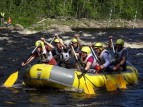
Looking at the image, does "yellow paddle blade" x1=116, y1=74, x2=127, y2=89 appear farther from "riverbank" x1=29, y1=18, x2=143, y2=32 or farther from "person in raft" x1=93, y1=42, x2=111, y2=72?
"riverbank" x1=29, y1=18, x2=143, y2=32

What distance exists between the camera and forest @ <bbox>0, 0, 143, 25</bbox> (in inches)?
2163

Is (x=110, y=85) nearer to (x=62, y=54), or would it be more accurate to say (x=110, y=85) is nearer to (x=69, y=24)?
(x=62, y=54)

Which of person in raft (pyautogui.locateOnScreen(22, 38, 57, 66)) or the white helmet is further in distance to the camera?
the white helmet

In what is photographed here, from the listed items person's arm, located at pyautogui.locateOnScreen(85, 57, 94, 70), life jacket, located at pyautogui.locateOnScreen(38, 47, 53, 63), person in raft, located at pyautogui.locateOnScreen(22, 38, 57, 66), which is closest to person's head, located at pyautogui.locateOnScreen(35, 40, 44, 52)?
person in raft, located at pyautogui.locateOnScreen(22, 38, 57, 66)

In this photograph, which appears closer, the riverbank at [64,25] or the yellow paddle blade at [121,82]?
the yellow paddle blade at [121,82]

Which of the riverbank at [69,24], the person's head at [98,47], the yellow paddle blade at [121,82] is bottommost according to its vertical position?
the riverbank at [69,24]

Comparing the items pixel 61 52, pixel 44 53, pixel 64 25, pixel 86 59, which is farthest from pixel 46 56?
pixel 64 25

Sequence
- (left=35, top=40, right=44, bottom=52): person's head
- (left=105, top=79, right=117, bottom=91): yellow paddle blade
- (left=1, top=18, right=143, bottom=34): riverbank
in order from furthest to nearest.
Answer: (left=1, top=18, right=143, bottom=34): riverbank, (left=105, top=79, right=117, bottom=91): yellow paddle blade, (left=35, top=40, right=44, bottom=52): person's head

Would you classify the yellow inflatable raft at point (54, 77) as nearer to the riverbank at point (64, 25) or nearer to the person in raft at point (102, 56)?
the person in raft at point (102, 56)

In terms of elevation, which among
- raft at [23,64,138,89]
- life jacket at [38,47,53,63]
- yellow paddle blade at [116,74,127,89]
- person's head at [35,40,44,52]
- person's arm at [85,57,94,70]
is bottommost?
yellow paddle blade at [116,74,127,89]

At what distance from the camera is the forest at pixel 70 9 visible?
54.9m

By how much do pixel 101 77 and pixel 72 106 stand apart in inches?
117

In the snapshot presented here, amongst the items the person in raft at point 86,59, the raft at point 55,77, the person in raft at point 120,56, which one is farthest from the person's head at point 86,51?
the person in raft at point 120,56

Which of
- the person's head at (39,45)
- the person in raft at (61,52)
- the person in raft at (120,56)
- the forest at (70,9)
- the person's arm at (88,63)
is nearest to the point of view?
the person's arm at (88,63)
